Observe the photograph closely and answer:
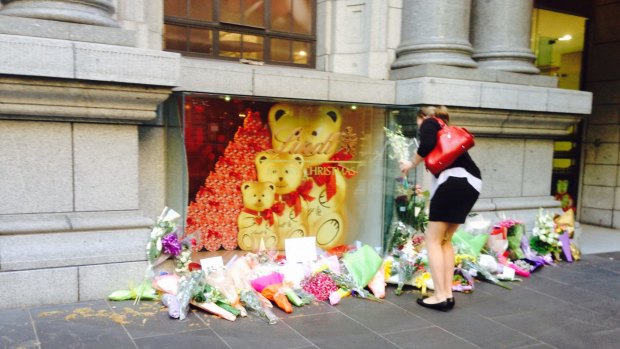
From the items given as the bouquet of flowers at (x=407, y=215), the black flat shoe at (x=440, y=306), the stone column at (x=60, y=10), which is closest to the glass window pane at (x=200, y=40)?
the stone column at (x=60, y=10)

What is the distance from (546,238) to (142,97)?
5317mm

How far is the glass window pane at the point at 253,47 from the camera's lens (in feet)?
22.3

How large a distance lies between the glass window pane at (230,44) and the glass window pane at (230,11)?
0.55ft

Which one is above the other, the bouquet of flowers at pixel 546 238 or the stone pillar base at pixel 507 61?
the stone pillar base at pixel 507 61

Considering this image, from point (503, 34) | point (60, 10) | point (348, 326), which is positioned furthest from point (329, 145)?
point (60, 10)

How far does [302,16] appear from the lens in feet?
23.8

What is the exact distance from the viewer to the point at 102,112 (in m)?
4.90

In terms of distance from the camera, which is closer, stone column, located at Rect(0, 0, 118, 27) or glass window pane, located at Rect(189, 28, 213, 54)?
stone column, located at Rect(0, 0, 118, 27)

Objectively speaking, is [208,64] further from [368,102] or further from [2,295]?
[2,295]

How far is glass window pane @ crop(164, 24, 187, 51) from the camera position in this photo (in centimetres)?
632

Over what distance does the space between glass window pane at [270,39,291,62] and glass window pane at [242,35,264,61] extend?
0.16 m

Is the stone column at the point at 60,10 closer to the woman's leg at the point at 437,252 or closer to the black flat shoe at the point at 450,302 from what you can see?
the woman's leg at the point at 437,252

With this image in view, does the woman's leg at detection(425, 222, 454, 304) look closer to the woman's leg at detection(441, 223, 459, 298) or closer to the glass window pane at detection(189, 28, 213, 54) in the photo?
the woman's leg at detection(441, 223, 459, 298)

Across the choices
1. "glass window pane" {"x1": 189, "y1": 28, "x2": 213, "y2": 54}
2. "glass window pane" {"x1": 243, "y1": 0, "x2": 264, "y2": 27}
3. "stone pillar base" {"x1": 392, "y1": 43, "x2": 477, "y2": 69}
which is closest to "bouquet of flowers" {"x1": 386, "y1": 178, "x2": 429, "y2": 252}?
"stone pillar base" {"x1": 392, "y1": 43, "x2": 477, "y2": 69}
